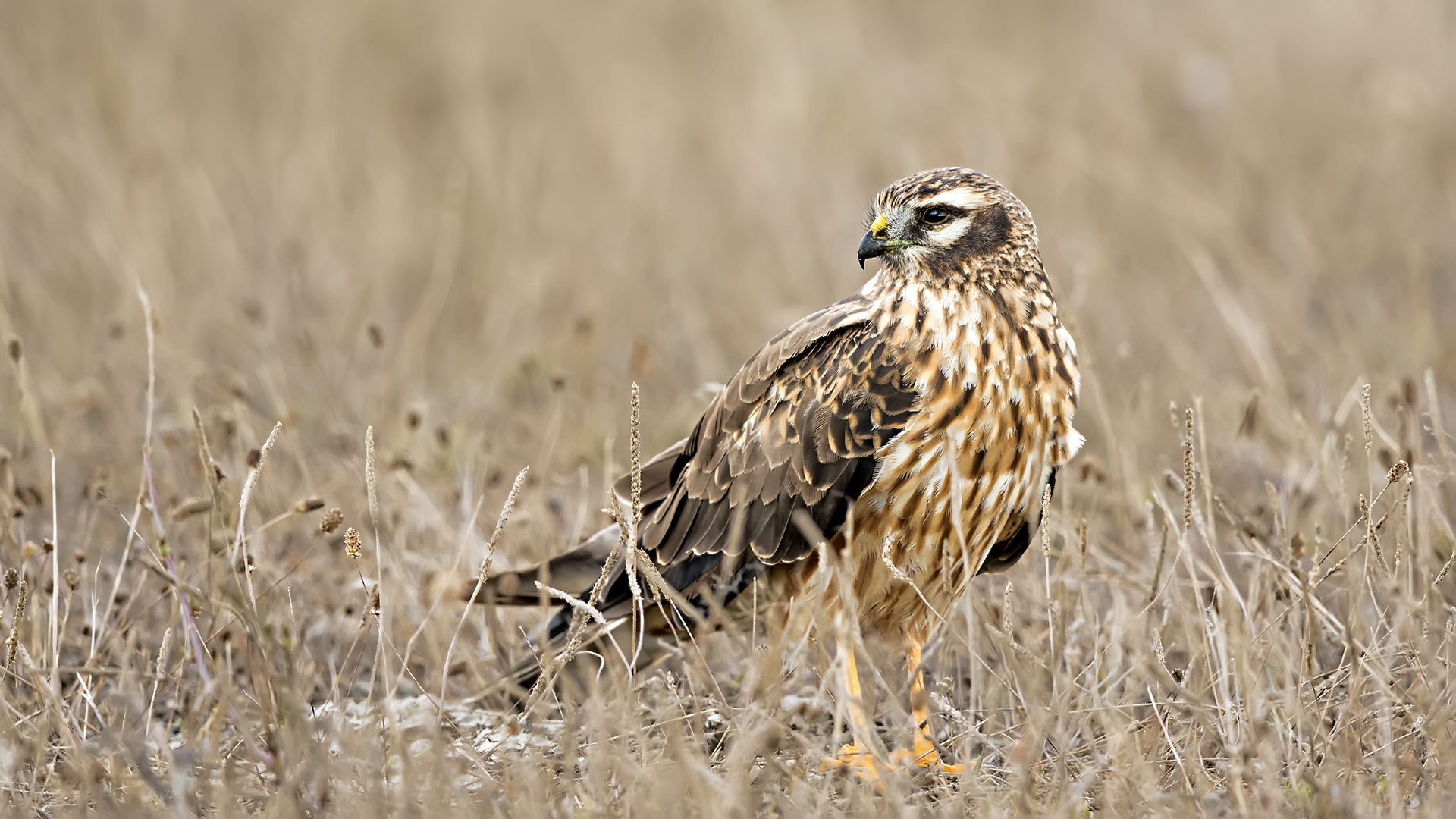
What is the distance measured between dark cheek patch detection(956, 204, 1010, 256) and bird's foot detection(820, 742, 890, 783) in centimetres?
146

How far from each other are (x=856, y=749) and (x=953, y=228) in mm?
1525

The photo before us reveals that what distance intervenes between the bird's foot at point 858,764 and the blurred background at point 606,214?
1.51m

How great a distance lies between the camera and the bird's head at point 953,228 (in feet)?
13.7

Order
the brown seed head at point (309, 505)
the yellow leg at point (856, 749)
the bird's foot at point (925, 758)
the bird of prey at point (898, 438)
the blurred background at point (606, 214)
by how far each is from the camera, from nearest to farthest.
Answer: the yellow leg at point (856, 749) → the brown seed head at point (309, 505) → the bird's foot at point (925, 758) → the bird of prey at point (898, 438) → the blurred background at point (606, 214)

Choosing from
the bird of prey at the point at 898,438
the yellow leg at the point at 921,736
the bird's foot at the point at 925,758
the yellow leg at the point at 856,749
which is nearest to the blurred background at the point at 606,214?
the bird of prey at the point at 898,438

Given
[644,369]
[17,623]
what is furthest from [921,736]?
[17,623]

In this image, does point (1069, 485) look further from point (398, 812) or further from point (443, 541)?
point (398, 812)

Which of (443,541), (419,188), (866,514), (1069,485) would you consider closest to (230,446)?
(443,541)

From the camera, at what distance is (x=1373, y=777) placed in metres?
3.46

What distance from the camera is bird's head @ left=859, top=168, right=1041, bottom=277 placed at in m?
4.16

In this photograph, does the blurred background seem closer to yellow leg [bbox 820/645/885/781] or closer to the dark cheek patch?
the dark cheek patch

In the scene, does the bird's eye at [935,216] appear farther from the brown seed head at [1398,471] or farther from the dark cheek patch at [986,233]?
the brown seed head at [1398,471]

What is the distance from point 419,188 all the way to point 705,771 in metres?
7.46

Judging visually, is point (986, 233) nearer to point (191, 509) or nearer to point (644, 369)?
point (644, 369)
